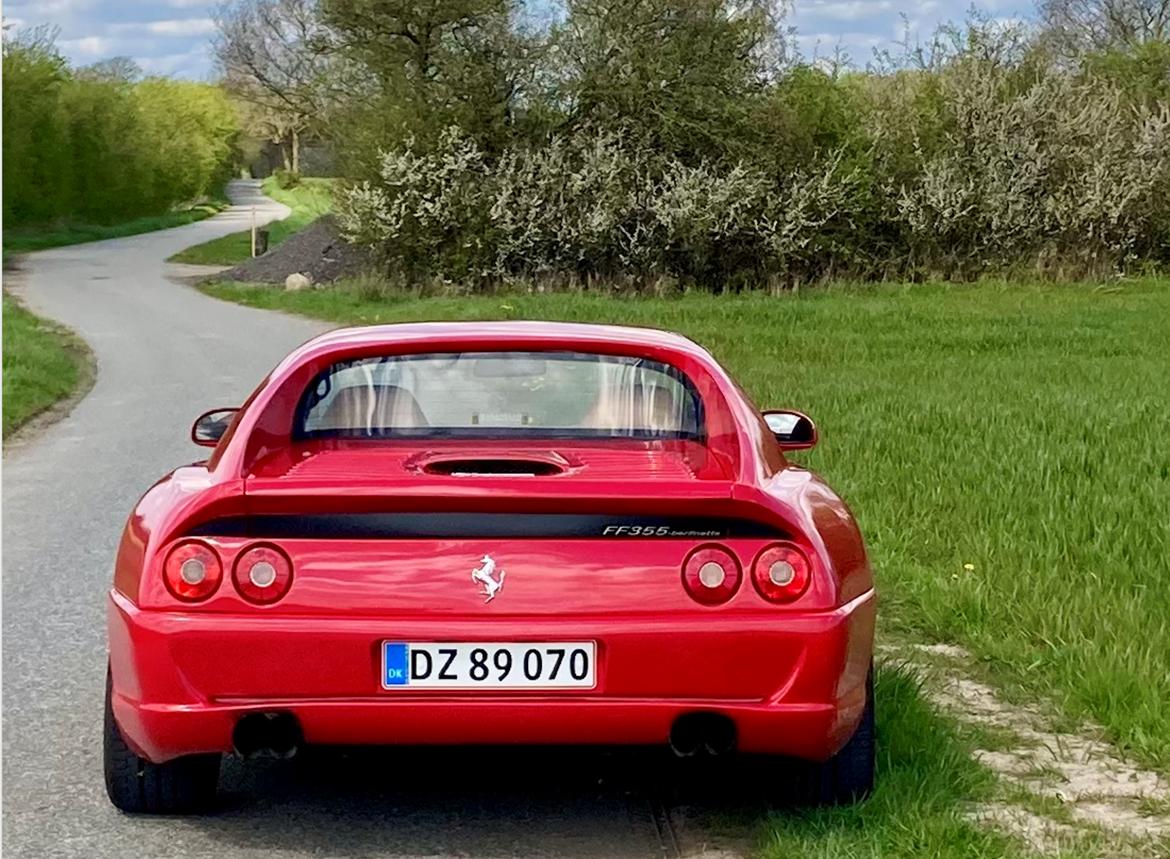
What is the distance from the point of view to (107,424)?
14586 millimetres

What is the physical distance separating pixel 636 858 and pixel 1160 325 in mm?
21530

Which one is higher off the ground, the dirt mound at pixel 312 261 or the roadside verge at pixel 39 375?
the roadside verge at pixel 39 375

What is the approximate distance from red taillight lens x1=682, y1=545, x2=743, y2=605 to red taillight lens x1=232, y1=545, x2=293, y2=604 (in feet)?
3.09

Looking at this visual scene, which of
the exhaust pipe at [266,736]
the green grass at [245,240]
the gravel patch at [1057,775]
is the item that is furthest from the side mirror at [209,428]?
the green grass at [245,240]

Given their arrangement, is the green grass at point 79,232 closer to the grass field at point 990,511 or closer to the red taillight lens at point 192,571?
the grass field at point 990,511

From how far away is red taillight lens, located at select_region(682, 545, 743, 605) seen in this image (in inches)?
163

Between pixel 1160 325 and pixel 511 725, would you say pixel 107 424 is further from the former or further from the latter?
pixel 1160 325

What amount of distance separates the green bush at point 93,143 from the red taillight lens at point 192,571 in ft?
144

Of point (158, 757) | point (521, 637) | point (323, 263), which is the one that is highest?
point (521, 637)

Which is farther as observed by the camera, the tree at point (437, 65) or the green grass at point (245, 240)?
the green grass at point (245, 240)

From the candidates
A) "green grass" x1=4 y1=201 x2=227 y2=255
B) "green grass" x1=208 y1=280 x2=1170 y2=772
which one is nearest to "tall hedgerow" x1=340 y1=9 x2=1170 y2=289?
"green grass" x1=208 y1=280 x2=1170 y2=772

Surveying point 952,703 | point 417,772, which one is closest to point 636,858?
point 417,772

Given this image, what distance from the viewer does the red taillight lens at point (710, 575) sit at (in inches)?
163

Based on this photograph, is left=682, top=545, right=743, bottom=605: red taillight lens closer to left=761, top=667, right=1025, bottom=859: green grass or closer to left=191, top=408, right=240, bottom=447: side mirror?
left=761, top=667, right=1025, bottom=859: green grass
